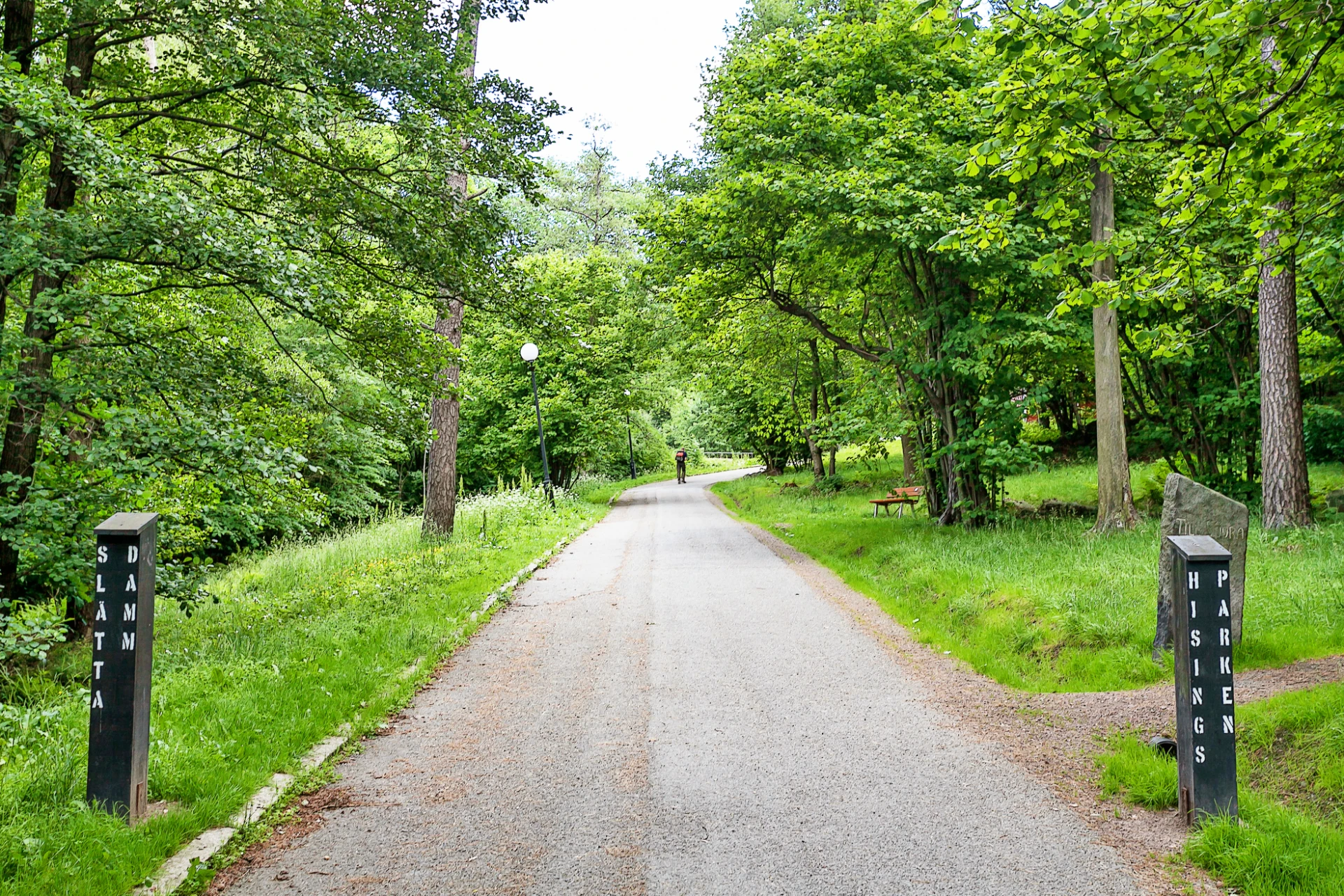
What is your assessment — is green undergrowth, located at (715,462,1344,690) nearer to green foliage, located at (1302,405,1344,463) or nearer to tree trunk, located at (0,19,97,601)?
green foliage, located at (1302,405,1344,463)

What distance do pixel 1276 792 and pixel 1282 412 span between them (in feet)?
28.9

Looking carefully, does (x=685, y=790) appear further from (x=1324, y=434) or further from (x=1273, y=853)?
(x=1324, y=434)

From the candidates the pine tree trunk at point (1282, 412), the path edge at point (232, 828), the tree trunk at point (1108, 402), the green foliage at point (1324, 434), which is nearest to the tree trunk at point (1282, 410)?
the pine tree trunk at point (1282, 412)

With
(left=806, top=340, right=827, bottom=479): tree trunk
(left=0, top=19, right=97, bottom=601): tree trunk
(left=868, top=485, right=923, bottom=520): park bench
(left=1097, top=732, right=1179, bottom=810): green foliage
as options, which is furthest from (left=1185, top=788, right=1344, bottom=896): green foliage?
(left=806, top=340, right=827, bottom=479): tree trunk

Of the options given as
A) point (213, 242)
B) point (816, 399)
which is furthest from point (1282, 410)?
point (816, 399)

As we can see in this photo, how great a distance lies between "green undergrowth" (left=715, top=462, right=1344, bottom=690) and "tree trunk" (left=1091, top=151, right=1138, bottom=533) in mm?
481

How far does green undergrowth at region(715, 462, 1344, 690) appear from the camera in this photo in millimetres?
6555

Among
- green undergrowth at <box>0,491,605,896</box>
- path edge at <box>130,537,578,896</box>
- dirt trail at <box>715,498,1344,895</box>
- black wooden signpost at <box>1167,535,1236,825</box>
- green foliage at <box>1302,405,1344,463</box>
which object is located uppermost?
green foliage at <box>1302,405,1344,463</box>

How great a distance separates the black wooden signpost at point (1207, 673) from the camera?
13.0 ft

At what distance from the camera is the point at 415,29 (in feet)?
30.2

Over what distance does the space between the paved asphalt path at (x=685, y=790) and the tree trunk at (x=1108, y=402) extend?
6.02 meters

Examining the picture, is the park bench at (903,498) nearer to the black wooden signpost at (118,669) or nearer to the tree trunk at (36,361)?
the tree trunk at (36,361)

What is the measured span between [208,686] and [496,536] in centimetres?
1003

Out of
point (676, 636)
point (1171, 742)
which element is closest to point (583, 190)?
point (676, 636)
